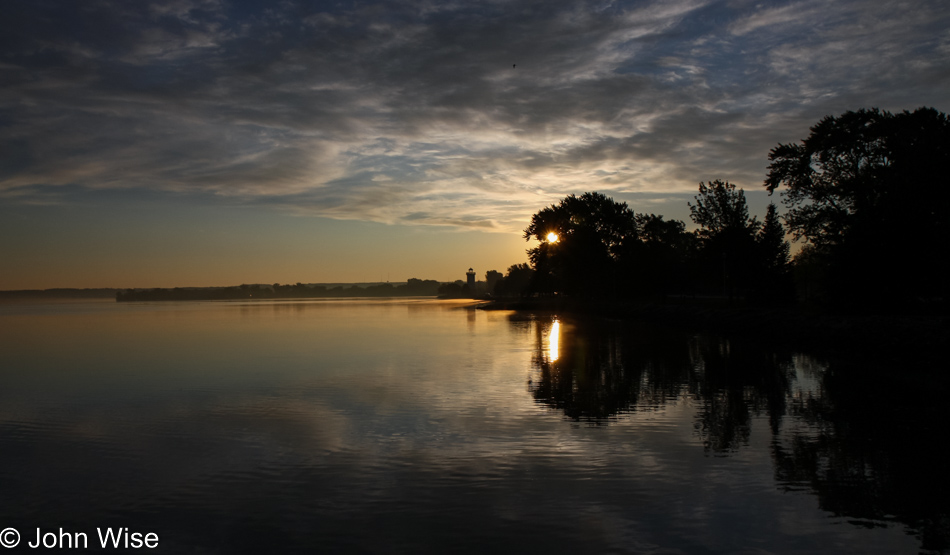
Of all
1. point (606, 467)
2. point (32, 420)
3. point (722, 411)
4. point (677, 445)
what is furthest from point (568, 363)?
Result: point (32, 420)

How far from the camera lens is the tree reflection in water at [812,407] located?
32.1 feet

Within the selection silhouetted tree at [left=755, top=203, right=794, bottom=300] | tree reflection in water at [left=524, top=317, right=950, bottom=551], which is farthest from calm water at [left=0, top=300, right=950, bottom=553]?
silhouetted tree at [left=755, top=203, right=794, bottom=300]

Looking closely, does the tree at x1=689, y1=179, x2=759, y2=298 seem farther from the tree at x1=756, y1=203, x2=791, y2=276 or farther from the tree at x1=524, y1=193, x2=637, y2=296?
the tree at x1=524, y1=193, x2=637, y2=296

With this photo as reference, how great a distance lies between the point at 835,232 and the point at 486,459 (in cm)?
3888

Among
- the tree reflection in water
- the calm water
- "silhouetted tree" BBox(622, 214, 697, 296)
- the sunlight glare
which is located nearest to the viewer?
the calm water

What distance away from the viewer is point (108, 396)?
19.6 m

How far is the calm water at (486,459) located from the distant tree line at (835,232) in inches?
527

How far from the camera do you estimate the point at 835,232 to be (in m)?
42.7

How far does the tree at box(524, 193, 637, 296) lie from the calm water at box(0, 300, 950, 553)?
256ft

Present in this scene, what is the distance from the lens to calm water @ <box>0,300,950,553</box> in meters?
8.37

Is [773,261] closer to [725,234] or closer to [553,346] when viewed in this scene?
[725,234]

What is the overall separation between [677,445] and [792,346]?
78.7ft

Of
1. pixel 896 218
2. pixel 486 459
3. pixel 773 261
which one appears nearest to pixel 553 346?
pixel 896 218

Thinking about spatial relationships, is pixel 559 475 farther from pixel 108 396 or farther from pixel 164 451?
pixel 108 396
